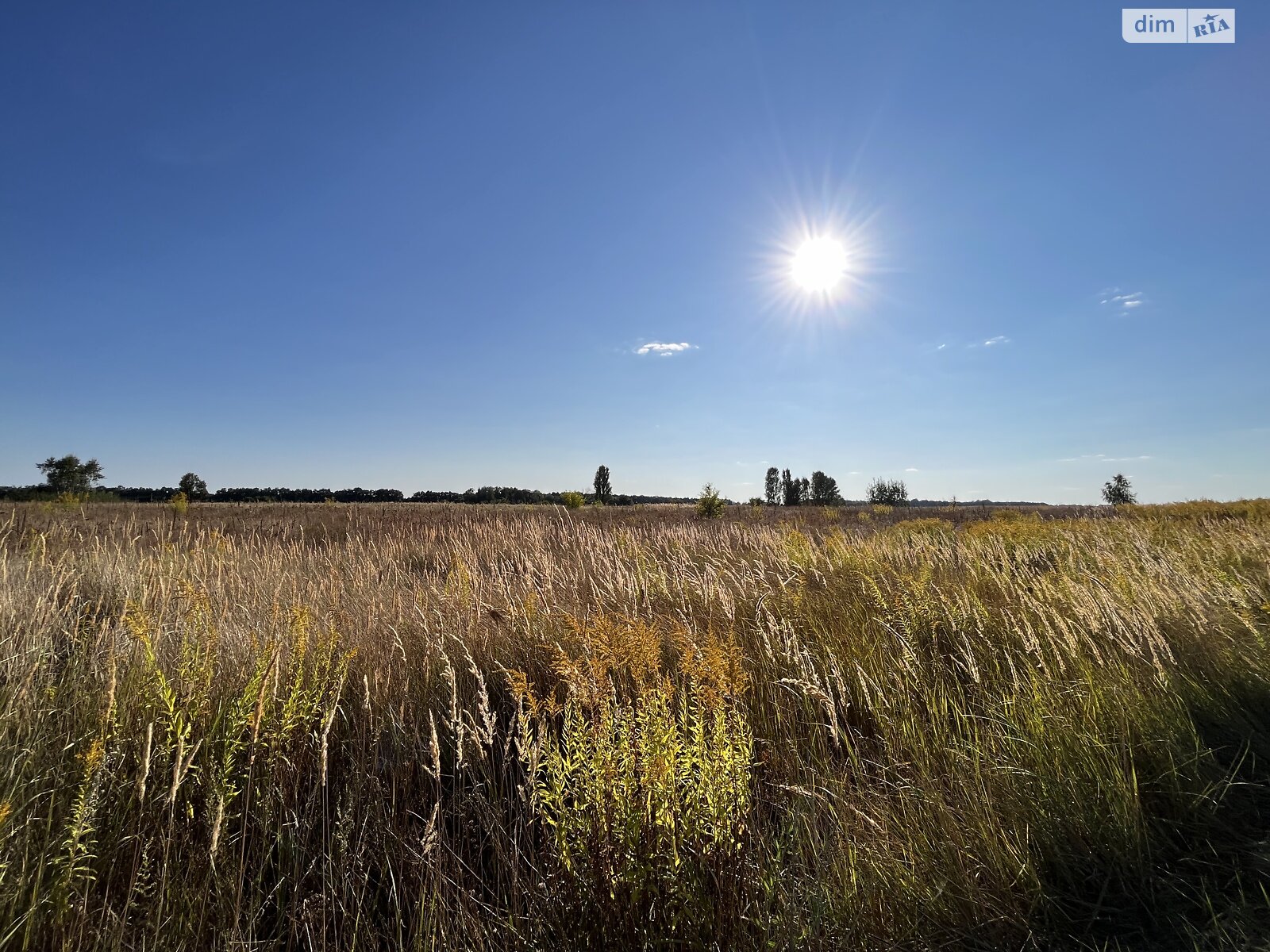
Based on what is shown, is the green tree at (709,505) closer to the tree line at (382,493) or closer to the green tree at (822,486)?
the tree line at (382,493)

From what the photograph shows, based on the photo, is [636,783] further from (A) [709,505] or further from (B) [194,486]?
(B) [194,486]

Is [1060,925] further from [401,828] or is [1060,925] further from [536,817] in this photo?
[401,828]

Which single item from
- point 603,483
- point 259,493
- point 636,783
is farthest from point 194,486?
point 636,783

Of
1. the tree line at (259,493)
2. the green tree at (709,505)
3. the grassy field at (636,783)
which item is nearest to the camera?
the grassy field at (636,783)

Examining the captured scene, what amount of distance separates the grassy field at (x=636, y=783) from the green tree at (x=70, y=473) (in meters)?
67.7

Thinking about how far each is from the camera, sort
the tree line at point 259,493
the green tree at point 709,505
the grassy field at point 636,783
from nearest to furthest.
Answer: the grassy field at point 636,783 → the green tree at point 709,505 → the tree line at point 259,493

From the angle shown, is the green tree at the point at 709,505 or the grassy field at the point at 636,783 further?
the green tree at the point at 709,505

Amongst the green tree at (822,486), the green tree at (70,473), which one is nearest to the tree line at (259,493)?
the green tree at (70,473)

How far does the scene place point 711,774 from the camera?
4.76 ft

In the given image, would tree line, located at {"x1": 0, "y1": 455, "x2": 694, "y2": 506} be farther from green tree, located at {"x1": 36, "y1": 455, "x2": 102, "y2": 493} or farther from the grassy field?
the grassy field

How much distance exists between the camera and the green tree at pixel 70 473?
5189 cm

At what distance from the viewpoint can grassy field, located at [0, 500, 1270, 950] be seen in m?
1.41

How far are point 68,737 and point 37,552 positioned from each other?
4.19 m

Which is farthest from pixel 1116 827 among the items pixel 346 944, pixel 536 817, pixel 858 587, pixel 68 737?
pixel 68 737
